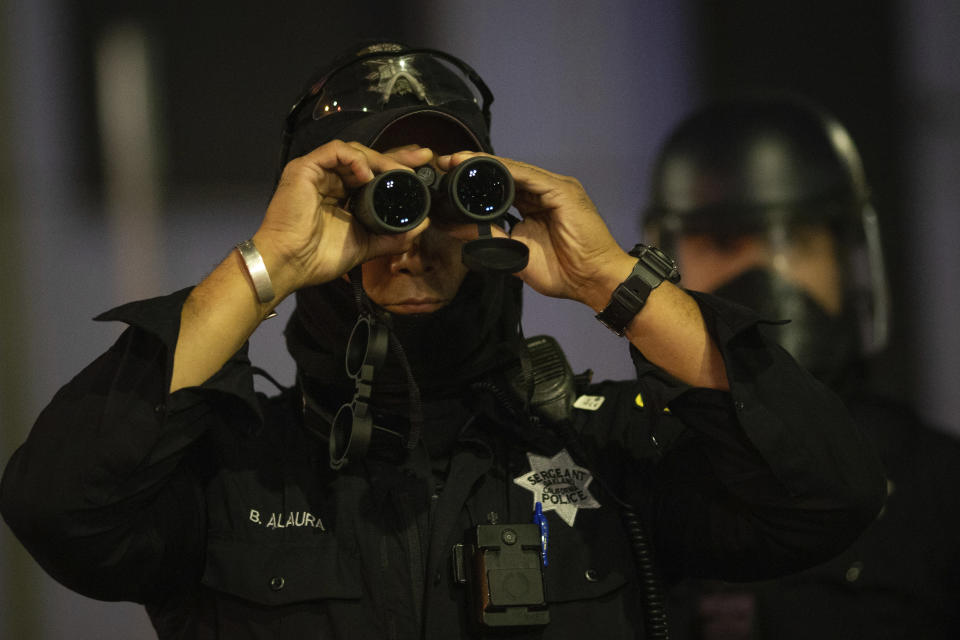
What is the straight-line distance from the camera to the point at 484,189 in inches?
61.1

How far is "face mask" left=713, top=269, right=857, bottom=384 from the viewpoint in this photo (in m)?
2.83

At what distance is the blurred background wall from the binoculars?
172 centimetres

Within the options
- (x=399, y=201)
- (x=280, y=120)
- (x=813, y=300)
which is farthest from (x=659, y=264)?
(x=280, y=120)

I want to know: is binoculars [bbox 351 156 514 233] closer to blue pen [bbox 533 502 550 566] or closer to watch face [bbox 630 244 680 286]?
watch face [bbox 630 244 680 286]

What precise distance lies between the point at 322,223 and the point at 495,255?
27 centimetres

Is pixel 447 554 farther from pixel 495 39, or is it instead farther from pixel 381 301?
pixel 495 39

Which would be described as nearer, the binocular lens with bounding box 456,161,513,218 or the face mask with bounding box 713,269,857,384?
the binocular lens with bounding box 456,161,513,218

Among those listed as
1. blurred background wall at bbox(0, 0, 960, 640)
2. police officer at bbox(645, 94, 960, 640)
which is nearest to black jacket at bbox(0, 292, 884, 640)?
police officer at bbox(645, 94, 960, 640)

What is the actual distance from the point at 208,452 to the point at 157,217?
180 cm

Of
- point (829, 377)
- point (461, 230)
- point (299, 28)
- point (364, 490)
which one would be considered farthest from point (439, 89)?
point (299, 28)

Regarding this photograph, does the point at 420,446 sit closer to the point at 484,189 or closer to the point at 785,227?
the point at 484,189

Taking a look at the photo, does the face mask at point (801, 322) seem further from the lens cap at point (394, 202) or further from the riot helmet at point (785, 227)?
the lens cap at point (394, 202)

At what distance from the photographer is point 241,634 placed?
1.53m

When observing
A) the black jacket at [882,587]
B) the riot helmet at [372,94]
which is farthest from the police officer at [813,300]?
the riot helmet at [372,94]
